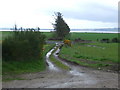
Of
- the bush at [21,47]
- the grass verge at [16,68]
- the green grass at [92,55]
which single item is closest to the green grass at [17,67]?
the grass verge at [16,68]

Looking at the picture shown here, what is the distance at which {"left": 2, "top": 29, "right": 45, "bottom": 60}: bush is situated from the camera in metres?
23.8

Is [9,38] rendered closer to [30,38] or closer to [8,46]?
[8,46]

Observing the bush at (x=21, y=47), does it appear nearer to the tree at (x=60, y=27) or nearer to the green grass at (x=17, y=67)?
the green grass at (x=17, y=67)

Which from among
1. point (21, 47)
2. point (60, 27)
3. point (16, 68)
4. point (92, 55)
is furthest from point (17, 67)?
point (60, 27)

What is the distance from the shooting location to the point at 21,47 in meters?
25.5

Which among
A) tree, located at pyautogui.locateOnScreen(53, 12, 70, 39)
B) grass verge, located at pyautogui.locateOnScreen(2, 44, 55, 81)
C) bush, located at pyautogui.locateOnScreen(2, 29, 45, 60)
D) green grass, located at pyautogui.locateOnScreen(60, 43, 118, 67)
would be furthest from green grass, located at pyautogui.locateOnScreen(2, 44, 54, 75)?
tree, located at pyautogui.locateOnScreen(53, 12, 70, 39)

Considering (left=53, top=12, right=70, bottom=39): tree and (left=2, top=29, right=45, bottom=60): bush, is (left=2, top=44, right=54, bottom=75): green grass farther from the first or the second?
(left=53, top=12, right=70, bottom=39): tree

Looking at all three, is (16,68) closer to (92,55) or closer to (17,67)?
(17,67)

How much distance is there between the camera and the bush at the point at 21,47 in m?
23.8

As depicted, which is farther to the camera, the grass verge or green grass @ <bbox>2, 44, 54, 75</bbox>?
green grass @ <bbox>2, 44, 54, 75</bbox>

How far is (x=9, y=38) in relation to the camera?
2517 centimetres

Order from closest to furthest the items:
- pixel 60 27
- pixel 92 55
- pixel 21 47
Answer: pixel 21 47 < pixel 92 55 < pixel 60 27

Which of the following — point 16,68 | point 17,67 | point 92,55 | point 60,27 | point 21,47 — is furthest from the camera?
point 60,27

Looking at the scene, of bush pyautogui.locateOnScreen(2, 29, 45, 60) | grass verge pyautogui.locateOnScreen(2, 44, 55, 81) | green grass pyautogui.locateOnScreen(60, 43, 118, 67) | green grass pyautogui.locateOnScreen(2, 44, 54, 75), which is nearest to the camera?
grass verge pyautogui.locateOnScreen(2, 44, 55, 81)
